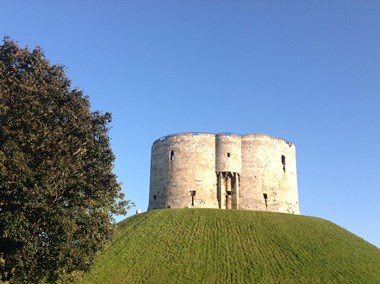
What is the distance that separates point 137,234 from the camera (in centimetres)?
4225

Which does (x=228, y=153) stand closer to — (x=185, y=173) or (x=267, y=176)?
(x=267, y=176)

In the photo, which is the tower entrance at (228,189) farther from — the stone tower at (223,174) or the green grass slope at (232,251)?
the green grass slope at (232,251)

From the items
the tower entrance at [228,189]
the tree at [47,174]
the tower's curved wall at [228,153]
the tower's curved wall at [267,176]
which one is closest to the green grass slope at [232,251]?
the tower's curved wall at [267,176]

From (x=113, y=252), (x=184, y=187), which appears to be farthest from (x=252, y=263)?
(x=184, y=187)

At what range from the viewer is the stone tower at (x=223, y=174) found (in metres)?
50.0

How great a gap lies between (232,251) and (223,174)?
14.3 metres

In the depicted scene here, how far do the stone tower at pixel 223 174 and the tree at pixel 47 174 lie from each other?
2760cm

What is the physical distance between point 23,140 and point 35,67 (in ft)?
13.3

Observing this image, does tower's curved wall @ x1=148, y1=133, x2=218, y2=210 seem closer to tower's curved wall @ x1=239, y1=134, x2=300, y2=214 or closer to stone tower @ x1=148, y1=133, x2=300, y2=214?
stone tower @ x1=148, y1=133, x2=300, y2=214

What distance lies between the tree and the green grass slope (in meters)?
12.8

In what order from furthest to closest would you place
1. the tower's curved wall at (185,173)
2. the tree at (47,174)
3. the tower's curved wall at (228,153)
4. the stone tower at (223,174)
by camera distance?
the tower's curved wall at (228,153)
the stone tower at (223,174)
the tower's curved wall at (185,173)
the tree at (47,174)

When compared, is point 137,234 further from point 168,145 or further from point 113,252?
point 168,145

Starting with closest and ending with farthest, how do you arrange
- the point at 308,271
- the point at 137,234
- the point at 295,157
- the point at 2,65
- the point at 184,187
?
the point at 2,65 → the point at 308,271 → the point at 137,234 → the point at 184,187 → the point at 295,157

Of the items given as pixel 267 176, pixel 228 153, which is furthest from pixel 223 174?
pixel 267 176
